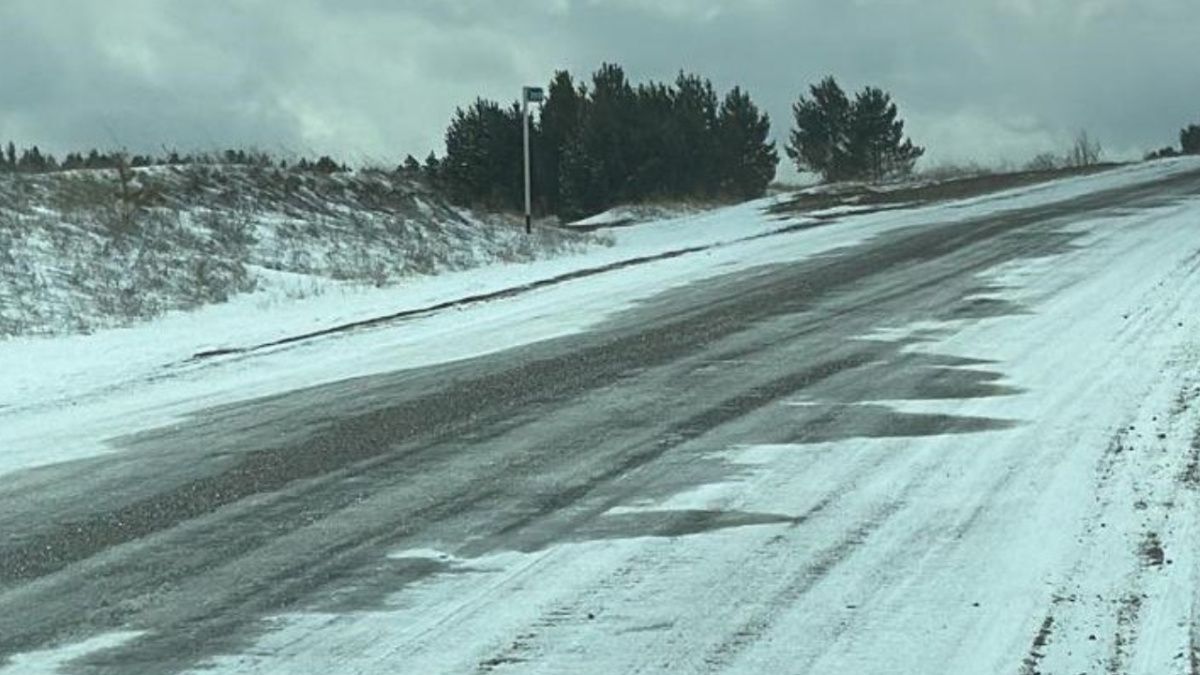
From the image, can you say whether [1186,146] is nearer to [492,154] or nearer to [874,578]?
[492,154]

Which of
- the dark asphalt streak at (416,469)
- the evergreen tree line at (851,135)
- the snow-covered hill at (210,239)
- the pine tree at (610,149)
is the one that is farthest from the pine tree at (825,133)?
the dark asphalt streak at (416,469)

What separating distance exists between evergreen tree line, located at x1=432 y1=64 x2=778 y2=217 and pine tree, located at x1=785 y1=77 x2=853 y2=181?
7.55 meters

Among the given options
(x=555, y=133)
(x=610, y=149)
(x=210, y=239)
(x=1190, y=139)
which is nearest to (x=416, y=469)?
(x=210, y=239)

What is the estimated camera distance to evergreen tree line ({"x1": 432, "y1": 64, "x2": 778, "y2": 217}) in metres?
42.5

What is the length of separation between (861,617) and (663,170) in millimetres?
37593

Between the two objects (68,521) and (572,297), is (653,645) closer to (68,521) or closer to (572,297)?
(68,521)

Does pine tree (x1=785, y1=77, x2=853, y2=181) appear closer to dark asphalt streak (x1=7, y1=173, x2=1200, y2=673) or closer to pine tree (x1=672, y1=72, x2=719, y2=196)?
pine tree (x1=672, y1=72, x2=719, y2=196)

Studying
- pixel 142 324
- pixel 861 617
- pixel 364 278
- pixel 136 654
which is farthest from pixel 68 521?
pixel 364 278

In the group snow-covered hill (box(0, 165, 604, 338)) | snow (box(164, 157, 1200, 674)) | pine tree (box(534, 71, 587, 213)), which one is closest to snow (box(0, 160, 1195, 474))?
snow-covered hill (box(0, 165, 604, 338))

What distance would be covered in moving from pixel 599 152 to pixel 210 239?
21779 mm

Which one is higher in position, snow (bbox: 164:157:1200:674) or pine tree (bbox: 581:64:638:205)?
pine tree (bbox: 581:64:638:205)

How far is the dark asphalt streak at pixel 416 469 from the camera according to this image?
6.41 metres

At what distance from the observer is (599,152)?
140 ft

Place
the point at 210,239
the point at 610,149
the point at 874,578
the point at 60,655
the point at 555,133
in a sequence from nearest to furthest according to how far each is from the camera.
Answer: the point at 60,655 → the point at 874,578 → the point at 210,239 → the point at 610,149 → the point at 555,133
